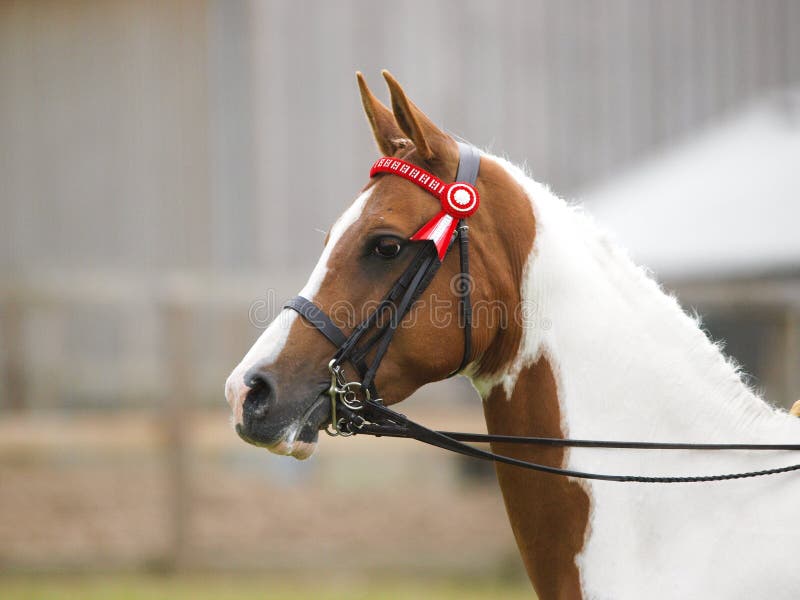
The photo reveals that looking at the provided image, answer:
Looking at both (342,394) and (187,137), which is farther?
(187,137)

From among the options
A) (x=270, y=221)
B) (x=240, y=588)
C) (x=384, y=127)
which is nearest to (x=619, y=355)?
(x=384, y=127)

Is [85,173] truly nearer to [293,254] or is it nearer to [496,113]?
[293,254]

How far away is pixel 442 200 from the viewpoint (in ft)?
9.50

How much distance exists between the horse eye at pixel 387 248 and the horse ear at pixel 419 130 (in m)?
0.33

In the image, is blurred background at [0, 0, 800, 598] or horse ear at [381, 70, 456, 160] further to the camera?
blurred background at [0, 0, 800, 598]

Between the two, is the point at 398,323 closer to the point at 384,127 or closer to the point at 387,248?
the point at 387,248

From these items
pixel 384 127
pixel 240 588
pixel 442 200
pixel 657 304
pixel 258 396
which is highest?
pixel 384 127

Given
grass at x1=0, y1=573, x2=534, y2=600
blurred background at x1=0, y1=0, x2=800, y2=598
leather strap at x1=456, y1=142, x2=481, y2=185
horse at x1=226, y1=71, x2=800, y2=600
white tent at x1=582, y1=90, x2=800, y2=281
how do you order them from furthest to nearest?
white tent at x1=582, y1=90, x2=800, y2=281, blurred background at x1=0, y1=0, x2=800, y2=598, grass at x1=0, y1=573, x2=534, y2=600, leather strap at x1=456, y1=142, x2=481, y2=185, horse at x1=226, y1=71, x2=800, y2=600

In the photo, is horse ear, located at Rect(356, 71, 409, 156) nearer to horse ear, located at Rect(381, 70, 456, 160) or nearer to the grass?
horse ear, located at Rect(381, 70, 456, 160)

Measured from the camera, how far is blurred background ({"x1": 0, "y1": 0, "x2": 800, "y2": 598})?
26.8 feet

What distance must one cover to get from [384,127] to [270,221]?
806 centimetres

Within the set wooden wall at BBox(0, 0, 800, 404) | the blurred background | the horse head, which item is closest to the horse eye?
the horse head

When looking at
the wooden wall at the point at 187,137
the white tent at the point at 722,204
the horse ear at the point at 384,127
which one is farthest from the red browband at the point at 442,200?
the wooden wall at the point at 187,137

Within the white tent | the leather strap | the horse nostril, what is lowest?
the horse nostril
